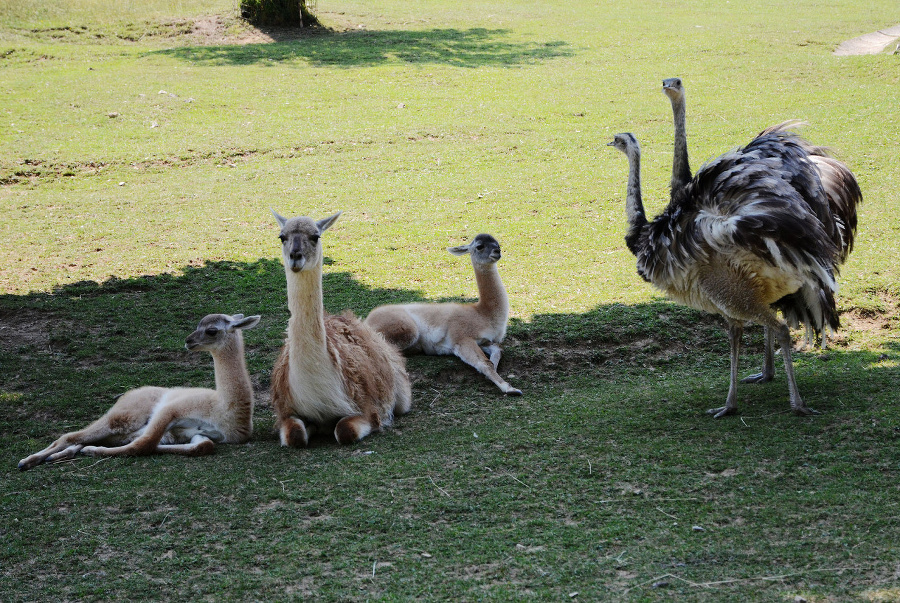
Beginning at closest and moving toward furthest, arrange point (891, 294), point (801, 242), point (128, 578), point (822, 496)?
point (128, 578) < point (822, 496) < point (801, 242) < point (891, 294)

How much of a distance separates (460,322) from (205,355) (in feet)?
8.45

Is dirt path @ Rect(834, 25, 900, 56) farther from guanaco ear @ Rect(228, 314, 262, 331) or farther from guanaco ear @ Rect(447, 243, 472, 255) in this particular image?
guanaco ear @ Rect(228, 314, 262, 331)

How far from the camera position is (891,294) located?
899 centimetres

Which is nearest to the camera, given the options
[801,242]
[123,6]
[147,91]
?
[801,242]

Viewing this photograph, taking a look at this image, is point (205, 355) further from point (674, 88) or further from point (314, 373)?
point (674, 88)

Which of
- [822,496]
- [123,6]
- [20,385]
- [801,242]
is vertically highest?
[123,6]

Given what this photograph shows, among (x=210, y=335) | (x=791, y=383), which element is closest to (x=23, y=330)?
(x=210, y=335)

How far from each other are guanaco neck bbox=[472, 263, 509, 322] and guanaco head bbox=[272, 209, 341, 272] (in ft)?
8.00

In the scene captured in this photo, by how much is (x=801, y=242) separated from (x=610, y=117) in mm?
12684

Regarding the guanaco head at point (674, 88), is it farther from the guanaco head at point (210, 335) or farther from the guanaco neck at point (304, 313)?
the guanaco head at point (210, 335)

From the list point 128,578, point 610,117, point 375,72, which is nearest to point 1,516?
point 128,578

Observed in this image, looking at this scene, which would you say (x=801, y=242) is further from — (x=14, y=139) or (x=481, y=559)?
(x=14, y=139)

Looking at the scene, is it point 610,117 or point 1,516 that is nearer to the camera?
point 1,516

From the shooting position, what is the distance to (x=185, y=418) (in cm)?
641
